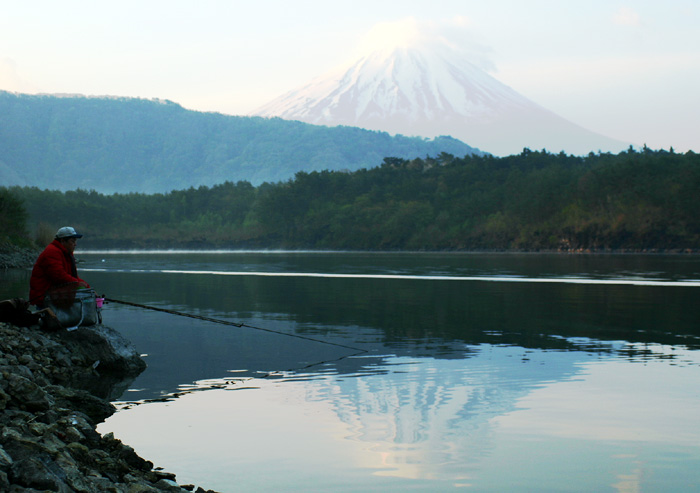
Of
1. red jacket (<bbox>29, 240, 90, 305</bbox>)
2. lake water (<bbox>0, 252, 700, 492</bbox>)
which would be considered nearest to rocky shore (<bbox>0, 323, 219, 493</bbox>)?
lake water (<bbox>0, 252, 700, 492</bbox>)

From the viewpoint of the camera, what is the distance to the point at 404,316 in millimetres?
25359

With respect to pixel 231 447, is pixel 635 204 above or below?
above

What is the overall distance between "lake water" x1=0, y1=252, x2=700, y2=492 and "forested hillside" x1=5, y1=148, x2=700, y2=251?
316ft

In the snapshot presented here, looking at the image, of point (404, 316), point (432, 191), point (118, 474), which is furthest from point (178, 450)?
point (432, 191)

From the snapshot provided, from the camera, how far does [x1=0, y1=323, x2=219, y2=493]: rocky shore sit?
741cm

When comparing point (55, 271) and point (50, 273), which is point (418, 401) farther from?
point (50, 273)

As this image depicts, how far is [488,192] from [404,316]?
128m

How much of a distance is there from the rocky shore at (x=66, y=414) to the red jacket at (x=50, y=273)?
2.13 feet

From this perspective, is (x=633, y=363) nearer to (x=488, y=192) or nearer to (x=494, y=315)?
(x=494, y=315)

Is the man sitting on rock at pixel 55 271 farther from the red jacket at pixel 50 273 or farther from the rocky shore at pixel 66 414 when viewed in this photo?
the rocky shore at pixel 66 414

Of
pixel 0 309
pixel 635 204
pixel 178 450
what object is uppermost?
pixel 635 204

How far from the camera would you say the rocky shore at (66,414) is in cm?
741

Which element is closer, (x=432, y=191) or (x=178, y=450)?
(x=178, y=450)

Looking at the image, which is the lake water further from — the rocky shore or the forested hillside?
the forested hillside
